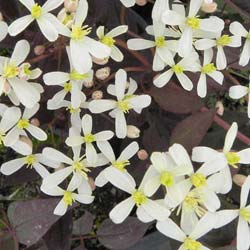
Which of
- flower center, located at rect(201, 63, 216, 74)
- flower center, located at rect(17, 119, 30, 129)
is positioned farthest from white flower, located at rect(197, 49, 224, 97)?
flower center, located at rect(17, 119, 30, 129)

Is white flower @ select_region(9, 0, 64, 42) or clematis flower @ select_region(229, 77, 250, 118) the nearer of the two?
white flower @ select_region(9, 0, 64, 42)

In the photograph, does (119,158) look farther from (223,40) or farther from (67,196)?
(223,40)

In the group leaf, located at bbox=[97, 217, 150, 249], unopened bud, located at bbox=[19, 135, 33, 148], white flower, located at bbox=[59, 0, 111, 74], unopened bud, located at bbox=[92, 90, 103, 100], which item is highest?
white flower, located at bbox=[59, 0, 111, 74]

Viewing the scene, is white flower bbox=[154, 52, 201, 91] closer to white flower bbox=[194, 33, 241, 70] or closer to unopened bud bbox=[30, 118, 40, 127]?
white flower bbox=[194, 33, 241, 70]

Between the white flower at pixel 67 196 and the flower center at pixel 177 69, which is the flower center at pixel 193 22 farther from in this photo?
the white flower at pixel 67 196

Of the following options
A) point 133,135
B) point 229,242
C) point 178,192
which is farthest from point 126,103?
point 229,242

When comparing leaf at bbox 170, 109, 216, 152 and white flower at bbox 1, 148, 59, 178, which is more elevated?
leaf at bbox 170, 109, 216, 152
